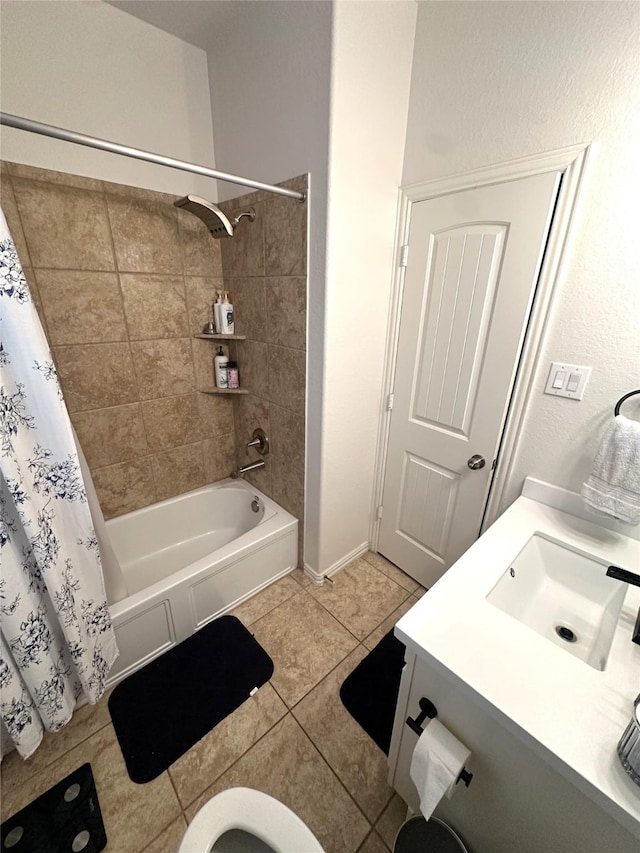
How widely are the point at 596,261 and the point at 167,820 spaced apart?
85.8 inches

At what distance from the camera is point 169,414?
6.23ft

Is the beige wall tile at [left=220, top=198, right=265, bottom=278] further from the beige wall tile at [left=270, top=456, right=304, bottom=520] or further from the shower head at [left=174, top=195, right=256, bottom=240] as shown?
the beige wall tile at [left=270, top=456, right=304, bottom=520]

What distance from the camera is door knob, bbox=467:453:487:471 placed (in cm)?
143

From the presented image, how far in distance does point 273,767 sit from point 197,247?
2.23 m

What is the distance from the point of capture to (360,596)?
70.9 inches

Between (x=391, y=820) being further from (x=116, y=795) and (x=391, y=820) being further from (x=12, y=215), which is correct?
(x=12, y=215)

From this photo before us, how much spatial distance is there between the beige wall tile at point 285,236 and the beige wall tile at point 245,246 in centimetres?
5

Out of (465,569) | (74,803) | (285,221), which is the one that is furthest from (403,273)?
(74,803)

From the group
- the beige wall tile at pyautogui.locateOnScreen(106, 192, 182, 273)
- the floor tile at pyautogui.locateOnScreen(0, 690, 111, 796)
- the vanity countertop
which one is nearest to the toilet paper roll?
the vanity countertop

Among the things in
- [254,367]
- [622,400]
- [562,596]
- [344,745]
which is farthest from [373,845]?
[254,367]

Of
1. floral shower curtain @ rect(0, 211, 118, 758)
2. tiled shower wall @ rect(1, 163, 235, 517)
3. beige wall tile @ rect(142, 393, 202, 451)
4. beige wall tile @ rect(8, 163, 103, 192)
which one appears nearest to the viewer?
floral shower curtain @ rect(0, 211, 118, 758)

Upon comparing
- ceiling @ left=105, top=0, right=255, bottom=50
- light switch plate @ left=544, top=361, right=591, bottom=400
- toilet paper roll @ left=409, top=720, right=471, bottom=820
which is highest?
ceiling @ left=105, top=0, right=255, bottom=50

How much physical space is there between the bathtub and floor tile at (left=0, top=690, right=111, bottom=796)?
11 cm

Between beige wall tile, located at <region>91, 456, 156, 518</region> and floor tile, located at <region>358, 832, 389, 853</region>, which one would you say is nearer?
floor tile, located at <region>358, 832, 389, 853</region>
